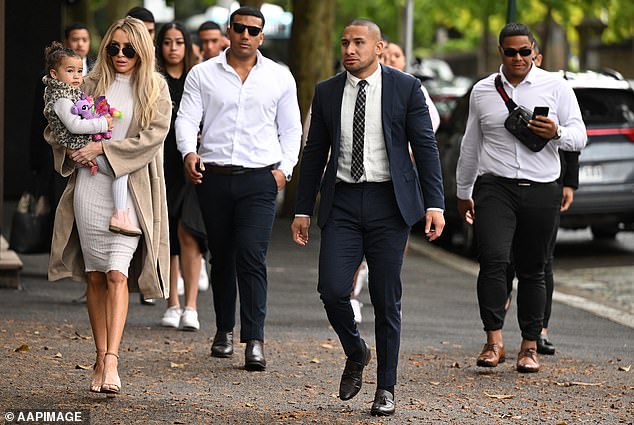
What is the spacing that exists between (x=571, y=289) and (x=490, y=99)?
484cm

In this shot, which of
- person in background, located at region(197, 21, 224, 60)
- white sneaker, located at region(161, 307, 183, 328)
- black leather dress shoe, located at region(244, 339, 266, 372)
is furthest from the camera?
person in background, located at region(197, 21, 224, 60)

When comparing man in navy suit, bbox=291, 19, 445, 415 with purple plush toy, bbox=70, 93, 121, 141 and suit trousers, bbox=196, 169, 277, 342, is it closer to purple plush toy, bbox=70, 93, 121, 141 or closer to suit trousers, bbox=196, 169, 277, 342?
purple plush toy, bbox=70, 93, 121, 141

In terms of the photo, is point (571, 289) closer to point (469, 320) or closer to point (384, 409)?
point (469, 320)

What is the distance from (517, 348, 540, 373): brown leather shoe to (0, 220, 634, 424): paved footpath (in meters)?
0.07

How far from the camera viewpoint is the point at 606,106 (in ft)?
48.1

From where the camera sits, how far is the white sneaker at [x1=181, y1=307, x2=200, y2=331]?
9.80m

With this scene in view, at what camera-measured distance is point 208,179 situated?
28.4ft

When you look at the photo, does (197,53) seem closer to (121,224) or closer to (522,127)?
(522,127)

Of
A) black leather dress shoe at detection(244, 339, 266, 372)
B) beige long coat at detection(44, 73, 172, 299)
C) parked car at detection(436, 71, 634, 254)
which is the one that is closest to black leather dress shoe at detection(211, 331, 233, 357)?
black leather dress shoe at detection(244, 339, 266, 372)

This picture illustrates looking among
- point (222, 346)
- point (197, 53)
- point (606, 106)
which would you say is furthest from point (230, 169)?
point (606, 106)

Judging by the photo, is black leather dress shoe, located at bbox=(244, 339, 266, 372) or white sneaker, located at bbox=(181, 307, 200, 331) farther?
white sneaker, located at bbox=(181, 307, 200, 331)

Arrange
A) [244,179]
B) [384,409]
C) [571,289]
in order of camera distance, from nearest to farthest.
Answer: [384,409] → [244,179] → [571,289]

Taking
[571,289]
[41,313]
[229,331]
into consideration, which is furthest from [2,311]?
[571,289]

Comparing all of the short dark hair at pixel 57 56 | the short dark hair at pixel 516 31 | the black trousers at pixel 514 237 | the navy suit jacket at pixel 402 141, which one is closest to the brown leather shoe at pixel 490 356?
the black trousers at pixel 514 237
